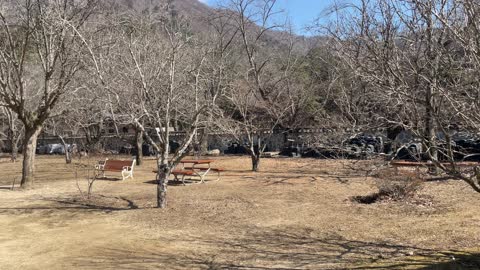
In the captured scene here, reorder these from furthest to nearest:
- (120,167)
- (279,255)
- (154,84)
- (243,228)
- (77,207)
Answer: (120,167) < (154,84) < (77,207) < (243,228) < (279,255)

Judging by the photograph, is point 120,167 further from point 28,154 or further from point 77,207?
point 77,207

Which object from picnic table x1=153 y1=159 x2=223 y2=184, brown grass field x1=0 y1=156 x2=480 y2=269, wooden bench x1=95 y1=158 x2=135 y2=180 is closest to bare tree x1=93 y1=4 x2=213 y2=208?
brown grass field x1=0 y1=156 x2=480 y2=269

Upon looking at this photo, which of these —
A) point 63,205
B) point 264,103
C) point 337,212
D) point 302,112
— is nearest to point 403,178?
point 337,212

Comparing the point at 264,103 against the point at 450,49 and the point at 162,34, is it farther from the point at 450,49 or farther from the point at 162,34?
the point at 450,49

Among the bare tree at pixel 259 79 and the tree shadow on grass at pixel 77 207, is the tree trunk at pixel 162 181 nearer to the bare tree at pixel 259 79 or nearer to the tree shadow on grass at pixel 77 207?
the tree shadow on grass at pixel 77 207

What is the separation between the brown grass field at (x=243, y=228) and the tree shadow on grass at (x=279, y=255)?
0.04 feet

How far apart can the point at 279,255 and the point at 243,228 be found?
1953 millimetres

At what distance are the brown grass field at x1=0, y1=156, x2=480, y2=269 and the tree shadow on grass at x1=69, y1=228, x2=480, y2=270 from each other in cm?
1

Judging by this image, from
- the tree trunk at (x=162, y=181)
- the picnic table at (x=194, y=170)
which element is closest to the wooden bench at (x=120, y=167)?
the picnic table at (x=194, y=170)

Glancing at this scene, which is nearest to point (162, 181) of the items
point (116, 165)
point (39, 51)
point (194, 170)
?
point (194, 170)

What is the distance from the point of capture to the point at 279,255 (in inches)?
267

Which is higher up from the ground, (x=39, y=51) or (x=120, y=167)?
(x=39, y=51)

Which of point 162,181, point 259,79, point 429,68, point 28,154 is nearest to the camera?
point 429,68

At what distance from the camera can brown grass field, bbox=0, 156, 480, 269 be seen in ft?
21.6
